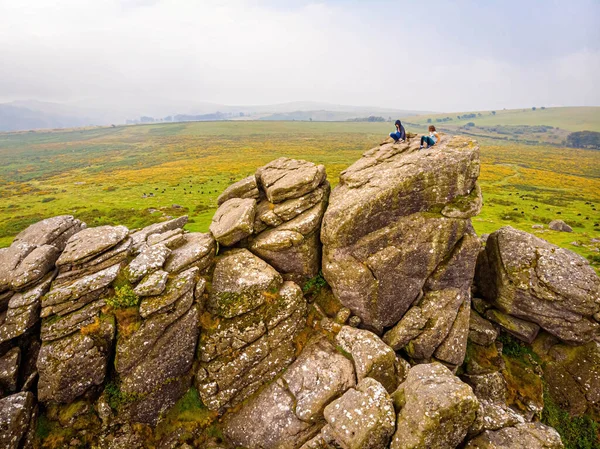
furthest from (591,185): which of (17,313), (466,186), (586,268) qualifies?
(17,313)

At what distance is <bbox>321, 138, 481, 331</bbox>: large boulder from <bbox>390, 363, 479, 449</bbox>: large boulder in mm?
7171

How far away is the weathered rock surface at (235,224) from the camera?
22.6m

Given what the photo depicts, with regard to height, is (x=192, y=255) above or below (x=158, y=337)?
above

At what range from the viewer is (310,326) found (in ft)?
73.6

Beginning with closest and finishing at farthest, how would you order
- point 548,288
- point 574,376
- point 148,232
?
1. point 548,288
2. point 574,376
3. point 148,232

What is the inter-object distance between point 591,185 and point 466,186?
449 feet

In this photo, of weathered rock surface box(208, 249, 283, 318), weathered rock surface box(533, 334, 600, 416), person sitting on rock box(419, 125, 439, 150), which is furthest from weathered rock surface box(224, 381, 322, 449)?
person sitting on rock box(419, 125, 439, 150)

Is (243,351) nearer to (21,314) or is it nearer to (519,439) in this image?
(21,314)

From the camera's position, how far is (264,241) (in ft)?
75.3

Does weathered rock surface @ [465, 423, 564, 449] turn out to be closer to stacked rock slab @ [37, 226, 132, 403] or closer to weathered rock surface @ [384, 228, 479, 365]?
weathered rock surface @ [384, 228, 479, 365]

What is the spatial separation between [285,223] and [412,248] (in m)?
9.83

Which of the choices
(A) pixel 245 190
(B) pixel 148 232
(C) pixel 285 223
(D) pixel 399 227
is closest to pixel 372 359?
(D) pixel 399 227

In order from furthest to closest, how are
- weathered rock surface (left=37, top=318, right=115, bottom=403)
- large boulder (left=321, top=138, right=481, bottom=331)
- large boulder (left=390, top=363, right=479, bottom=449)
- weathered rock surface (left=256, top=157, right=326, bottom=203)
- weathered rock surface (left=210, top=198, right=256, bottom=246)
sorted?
weathered rock surface (left=256, top=157, right=326, bottom=203)
weathered rock surface (left=210, top=198, right=256, bottom=246)
large boulder (left=321, top=138, right=481, bottom=331)
weathered rock surface (left=37, top=318, right=115, bottom=403)
large boulder (left=390, top=363, right=479, bottom=449)

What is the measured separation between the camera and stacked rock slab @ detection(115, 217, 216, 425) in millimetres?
18047
